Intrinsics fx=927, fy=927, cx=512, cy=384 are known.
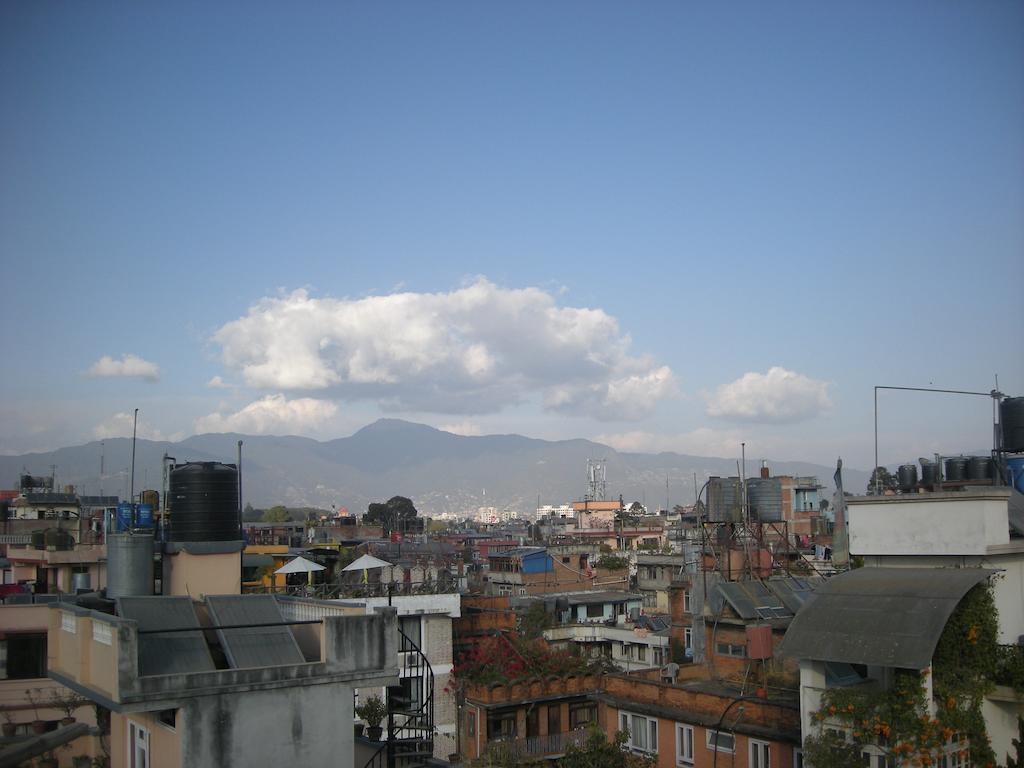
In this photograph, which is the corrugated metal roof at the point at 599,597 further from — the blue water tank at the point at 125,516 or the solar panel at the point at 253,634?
the solar panel at the point at 253,634

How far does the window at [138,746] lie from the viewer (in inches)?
557

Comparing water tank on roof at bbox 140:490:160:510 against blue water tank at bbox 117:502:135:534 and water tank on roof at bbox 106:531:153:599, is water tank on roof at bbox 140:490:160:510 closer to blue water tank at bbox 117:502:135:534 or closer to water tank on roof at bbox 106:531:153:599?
blue water tank at bbox 117:502:135:534

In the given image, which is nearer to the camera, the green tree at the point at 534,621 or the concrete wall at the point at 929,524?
the concrete wall at the point at 929,524

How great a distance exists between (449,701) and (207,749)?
18731 mm

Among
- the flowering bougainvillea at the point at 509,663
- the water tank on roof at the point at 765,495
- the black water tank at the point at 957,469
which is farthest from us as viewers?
the water tank on roof at the point at 765,495

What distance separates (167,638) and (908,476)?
20.2 meters

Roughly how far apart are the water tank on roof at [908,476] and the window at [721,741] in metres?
9.03

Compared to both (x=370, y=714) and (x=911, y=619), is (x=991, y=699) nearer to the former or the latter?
(x=911, y=619)

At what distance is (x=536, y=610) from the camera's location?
38.0 metres

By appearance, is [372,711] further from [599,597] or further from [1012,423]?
[599,597]

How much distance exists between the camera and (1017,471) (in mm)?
22734

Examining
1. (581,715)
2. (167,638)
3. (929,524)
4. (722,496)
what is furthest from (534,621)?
(167,638)

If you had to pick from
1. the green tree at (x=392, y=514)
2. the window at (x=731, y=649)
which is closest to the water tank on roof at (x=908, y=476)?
the window at (x=731, y=649)

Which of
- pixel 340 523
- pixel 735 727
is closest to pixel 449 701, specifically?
pixel 735 727
